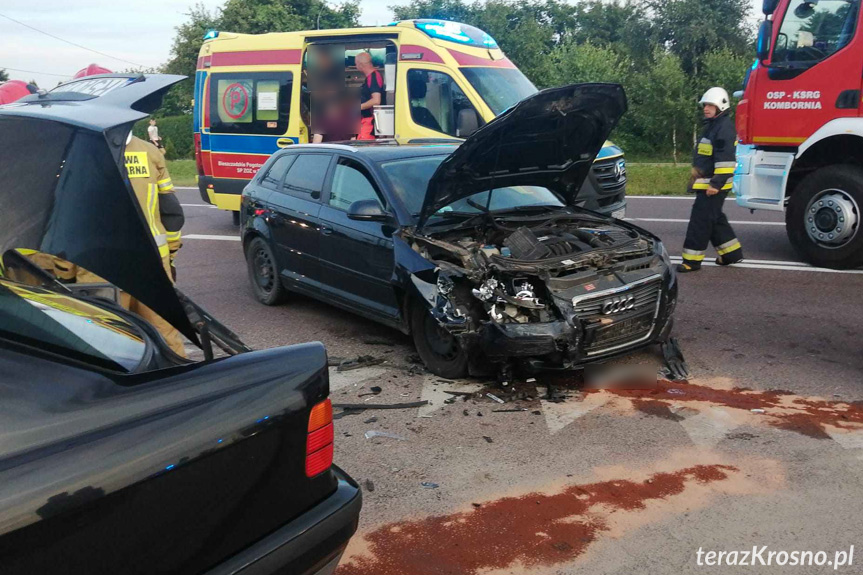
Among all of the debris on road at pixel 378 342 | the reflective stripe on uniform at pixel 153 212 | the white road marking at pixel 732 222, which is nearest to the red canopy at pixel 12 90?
the reflective stripe on uniform at pixel 153 212

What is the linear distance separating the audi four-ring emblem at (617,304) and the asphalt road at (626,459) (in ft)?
1.83

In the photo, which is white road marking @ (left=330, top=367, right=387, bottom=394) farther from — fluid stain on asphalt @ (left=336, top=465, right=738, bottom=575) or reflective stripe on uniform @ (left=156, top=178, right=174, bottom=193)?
fluid stain on asphalt @ (left=336, top=465, right=738, bottom=575)

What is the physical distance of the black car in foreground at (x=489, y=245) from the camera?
5125 millimetres

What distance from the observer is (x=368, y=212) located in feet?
20.0

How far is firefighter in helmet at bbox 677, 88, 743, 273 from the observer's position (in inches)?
339

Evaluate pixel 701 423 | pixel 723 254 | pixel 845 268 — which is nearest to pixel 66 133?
pixel 701 423

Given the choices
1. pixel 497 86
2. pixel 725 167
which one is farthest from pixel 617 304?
pixel 497 86

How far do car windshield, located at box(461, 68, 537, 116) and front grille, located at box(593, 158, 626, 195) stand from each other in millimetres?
1402

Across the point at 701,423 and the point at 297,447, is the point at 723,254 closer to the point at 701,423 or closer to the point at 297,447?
the point at 701,423

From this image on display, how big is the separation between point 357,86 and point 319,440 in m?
9.62

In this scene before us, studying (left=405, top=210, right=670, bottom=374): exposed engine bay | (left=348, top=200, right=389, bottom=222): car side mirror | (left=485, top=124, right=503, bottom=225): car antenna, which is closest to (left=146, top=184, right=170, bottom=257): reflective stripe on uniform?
(left=348, top=200, right=389, bottom=222): car side mirror

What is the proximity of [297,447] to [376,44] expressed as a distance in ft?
31.7

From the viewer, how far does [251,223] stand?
8.02 m

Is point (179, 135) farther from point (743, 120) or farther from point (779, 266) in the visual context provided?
point (779, 266)
